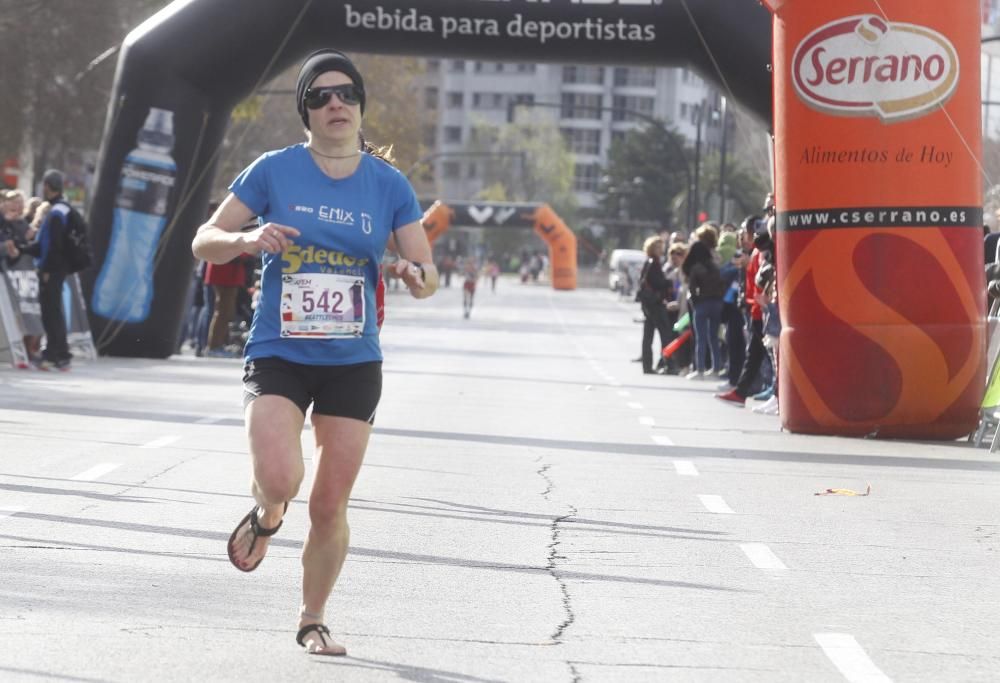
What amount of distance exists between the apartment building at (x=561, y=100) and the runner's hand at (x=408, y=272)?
16909cm

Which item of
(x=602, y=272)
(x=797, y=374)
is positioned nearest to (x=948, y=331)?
(x=797, y=374)

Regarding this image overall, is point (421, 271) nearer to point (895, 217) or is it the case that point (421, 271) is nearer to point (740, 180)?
point (895, 217)

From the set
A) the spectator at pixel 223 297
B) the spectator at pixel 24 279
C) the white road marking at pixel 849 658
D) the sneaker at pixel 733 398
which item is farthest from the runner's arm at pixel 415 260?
the spectator at pixel 223 297

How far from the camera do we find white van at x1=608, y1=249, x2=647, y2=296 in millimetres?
85875

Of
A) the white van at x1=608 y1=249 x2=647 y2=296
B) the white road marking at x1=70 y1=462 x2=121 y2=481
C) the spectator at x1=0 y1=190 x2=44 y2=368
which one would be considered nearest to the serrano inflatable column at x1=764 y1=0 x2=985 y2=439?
the white road marking at x1=70 y1=462 x2=121 y2=481

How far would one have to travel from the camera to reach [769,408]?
770 inches

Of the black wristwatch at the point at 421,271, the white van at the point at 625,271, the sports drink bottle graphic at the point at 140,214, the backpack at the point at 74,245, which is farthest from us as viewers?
the white van at the point at 625,271

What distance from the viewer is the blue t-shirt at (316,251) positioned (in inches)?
252

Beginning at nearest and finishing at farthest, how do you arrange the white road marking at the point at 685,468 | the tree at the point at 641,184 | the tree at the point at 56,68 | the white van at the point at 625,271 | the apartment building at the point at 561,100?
the white road marking at the point at 685,468 → the tree at the point at 56,68 → the white van at the point at 625,271 → the tree at the point at 641,184 → the apartment building at the point at 561,100

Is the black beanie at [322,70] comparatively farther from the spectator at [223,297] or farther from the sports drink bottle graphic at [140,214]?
the spectator at [223,297]

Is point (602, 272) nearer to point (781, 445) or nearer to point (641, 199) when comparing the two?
point (641, 199)

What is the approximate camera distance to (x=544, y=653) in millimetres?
6418

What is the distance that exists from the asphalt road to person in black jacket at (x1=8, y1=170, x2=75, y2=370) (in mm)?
4625

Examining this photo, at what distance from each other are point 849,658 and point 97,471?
6301mm
